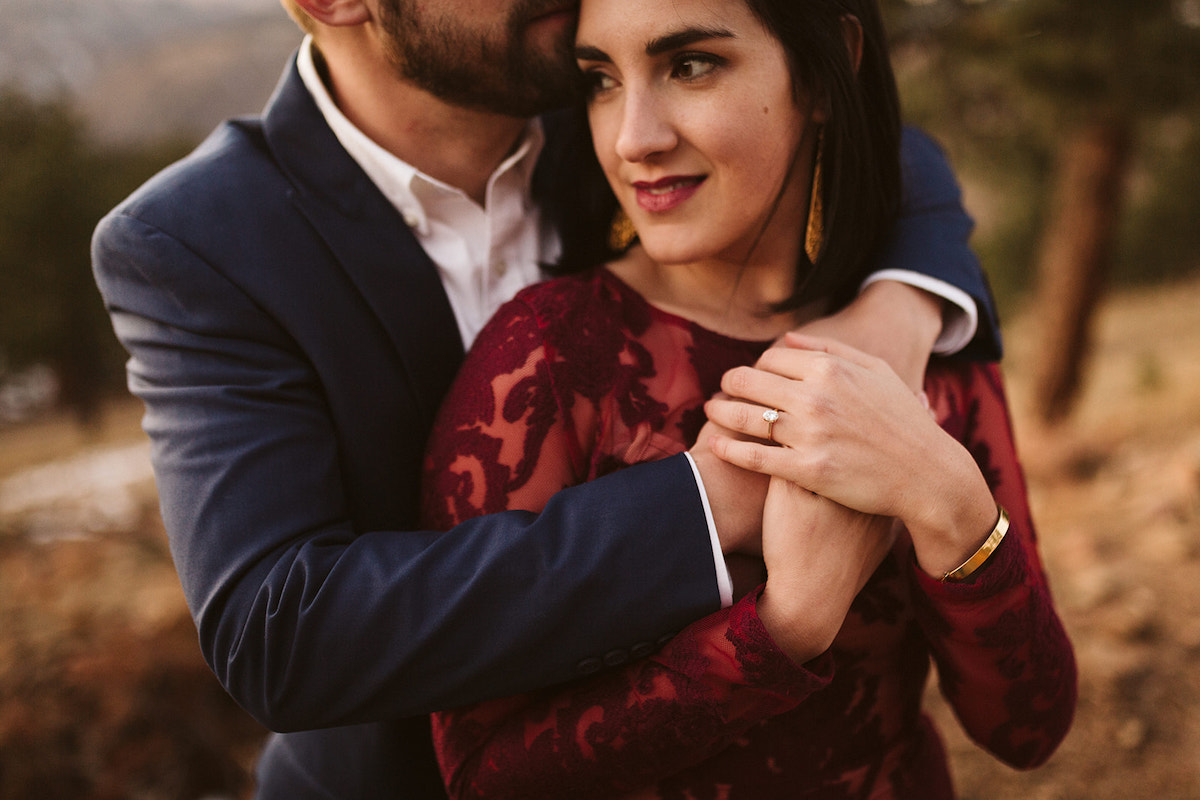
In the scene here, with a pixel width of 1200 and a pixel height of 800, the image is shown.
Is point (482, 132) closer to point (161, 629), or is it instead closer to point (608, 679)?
point (608, 679)

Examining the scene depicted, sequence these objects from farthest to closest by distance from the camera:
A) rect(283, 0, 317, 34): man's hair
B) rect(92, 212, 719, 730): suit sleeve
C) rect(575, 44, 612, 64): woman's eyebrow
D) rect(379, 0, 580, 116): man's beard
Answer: rect(283, 0, 317, 34): man's hair
rect(379, 0, 580, 116): man's beard
rect(575, 44, 612, 64): woman's eyebrow
rect(92, 212, 719, 730): suit sleeve

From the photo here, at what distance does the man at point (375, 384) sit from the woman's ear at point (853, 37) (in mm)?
388

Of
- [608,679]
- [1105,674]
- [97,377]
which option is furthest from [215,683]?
[97,377]

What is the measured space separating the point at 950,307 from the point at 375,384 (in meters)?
1.11

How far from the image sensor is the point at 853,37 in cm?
151

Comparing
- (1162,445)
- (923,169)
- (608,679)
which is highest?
(923,169)

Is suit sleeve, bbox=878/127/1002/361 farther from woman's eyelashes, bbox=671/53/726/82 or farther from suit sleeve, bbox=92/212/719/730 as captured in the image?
suit sleeve, bbox=92/212/719/730

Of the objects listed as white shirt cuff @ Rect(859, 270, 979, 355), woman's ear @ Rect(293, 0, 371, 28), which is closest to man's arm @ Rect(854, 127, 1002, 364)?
white shirt cuff @ Rect(859, 270, 979, 355)

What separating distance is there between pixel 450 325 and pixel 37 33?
218ft

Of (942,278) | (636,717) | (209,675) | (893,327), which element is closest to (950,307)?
(942,278)

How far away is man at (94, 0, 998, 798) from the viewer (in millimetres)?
1192

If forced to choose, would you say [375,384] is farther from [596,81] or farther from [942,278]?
[942,278]

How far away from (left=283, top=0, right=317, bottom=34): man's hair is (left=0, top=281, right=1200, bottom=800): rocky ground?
2.56 metres

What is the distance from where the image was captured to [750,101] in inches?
54.7
